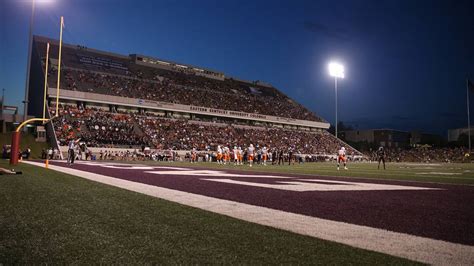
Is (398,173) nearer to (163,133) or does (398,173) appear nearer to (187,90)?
(163,133)

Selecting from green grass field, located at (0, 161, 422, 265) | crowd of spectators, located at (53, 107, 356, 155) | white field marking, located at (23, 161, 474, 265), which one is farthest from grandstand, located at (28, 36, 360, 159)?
white field marking, located at (23, 161, 474, 265)

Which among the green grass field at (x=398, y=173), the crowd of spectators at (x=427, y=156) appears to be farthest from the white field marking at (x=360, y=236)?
the crowd of spectators at (x=427, y=156)

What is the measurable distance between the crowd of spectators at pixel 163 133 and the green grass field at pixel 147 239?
3151cm

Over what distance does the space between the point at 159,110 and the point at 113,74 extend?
8288mm

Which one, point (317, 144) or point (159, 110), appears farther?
point (317, 144)

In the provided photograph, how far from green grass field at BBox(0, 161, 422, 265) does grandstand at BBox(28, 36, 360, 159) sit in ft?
102

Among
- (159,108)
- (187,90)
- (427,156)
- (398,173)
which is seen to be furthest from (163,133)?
(427,156)

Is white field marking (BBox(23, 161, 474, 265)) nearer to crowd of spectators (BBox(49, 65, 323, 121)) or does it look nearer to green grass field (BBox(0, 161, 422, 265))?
green grass field (BBox(0, 161, 422, 265))

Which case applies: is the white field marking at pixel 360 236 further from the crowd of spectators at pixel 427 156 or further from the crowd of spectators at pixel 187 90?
the crowd of spectators at pixel 427 156

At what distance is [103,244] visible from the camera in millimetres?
2953

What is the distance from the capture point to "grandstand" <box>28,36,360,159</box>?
129 ft

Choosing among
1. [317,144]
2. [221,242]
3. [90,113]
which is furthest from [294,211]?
[317,144]

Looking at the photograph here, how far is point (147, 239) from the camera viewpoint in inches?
123

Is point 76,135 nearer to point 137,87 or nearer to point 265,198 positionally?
point 137,87
